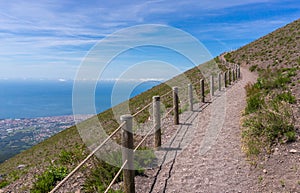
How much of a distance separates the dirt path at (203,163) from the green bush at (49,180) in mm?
2333

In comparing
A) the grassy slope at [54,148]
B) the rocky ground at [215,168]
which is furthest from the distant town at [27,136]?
the rocky ground at [215,168]

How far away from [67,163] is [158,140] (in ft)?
9.69

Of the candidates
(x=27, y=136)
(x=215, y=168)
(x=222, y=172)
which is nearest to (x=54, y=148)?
(x=215, y=168)

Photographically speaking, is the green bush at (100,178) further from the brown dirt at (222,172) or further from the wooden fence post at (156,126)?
the wooden fence post at (156,126)

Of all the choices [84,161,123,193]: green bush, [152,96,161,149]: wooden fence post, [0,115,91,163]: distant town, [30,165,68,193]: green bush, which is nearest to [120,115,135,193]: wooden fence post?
[84,161,123,193]: green bush

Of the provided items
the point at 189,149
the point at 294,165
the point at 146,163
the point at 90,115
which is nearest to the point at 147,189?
the point at 146,163

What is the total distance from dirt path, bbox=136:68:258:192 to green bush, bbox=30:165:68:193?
91.8 inches

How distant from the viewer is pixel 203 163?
20.4 feet

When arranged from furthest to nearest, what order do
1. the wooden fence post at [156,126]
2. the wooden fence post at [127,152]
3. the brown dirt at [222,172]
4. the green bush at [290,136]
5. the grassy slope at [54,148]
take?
the grassy slope at [54,148] → the wooden fence post at [156,126] → the green bush at [290,136] → the brown dirt at [222,172] → the wooden fence post at [127,152]

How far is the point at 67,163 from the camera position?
8.08m

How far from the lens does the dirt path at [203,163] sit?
16.9 ft

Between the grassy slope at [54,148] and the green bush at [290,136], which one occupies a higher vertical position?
the green bush at [290,136]

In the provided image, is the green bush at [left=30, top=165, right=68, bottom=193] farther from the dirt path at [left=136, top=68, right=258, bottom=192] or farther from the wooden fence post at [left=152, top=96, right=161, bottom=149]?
the wooden fence post at [left=152, top=96, right=161, bottom=149]

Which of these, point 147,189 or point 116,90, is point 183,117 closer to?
point 116,90
